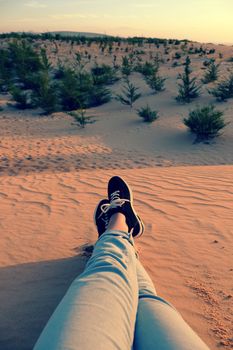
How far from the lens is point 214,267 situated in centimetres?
288

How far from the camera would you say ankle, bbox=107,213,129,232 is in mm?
2520

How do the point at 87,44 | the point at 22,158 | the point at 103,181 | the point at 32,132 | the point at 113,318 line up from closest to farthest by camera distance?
the point at 113,318 < the point at 103,181 < the point at 22,158 < the point at 32,132 < the point at 87,44

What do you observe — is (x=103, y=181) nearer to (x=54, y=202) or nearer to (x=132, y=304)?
(x=54, y=202)

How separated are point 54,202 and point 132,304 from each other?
2.91m

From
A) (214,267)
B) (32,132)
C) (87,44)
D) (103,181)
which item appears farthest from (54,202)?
(87,44)

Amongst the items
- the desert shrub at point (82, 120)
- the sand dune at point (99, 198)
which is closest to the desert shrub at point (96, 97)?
the desert shrub at point (82, 120)

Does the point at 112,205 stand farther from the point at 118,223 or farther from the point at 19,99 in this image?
the point at 19,99

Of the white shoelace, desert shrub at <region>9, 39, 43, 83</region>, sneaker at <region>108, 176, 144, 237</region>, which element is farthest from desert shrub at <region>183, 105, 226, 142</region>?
desert shrub at <region>9, 39, 43, 83</region>

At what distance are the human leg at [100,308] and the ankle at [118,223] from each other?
0.41m

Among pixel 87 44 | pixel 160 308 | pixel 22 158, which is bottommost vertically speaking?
pixel 22 158

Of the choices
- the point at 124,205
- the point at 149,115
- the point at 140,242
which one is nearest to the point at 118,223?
the point at 124,205

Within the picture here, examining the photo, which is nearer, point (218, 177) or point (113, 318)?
point (113, 318)

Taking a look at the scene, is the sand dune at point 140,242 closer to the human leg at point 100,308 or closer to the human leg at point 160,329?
the human leg at point 160,329

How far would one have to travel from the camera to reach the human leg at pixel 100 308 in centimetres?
134
